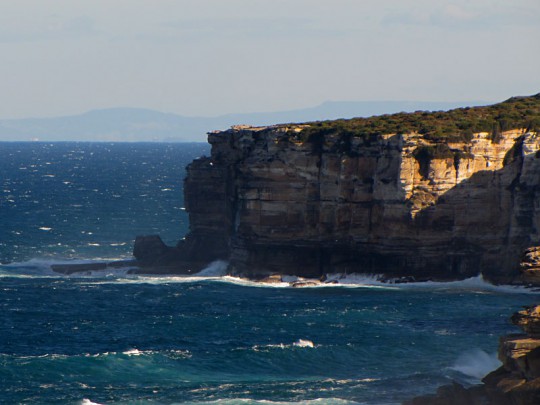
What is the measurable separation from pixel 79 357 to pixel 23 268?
40974 mm

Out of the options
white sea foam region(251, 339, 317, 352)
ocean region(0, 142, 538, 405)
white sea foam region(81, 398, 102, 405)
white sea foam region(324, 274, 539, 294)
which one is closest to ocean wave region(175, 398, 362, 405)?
ocean region(0, 142, 538, 405)

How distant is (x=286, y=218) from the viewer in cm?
10500

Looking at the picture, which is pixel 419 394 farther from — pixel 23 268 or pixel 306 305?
pixel 23 268

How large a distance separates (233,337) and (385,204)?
23.9 meters

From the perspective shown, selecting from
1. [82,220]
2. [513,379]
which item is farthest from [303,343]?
[82,220]

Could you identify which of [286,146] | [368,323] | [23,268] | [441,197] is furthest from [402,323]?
[23,268]

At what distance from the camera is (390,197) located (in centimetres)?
10169

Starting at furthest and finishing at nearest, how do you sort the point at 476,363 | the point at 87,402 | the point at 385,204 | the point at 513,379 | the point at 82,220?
the point at 82,220, the point at 385,204, the point at 476,363, the point at 87,402, the point at 513,379

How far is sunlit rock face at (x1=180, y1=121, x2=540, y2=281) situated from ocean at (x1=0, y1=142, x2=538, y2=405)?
2.24 m

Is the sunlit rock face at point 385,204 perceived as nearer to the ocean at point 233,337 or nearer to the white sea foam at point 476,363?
the ocean at point 233,337

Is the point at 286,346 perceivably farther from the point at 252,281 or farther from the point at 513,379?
the point at 252,281

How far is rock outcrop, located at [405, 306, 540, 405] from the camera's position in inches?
2197

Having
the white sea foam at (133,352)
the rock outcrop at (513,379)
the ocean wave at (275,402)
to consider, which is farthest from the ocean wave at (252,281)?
the rock outcrop at (513,379)

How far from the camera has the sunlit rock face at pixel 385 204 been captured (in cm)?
10119
